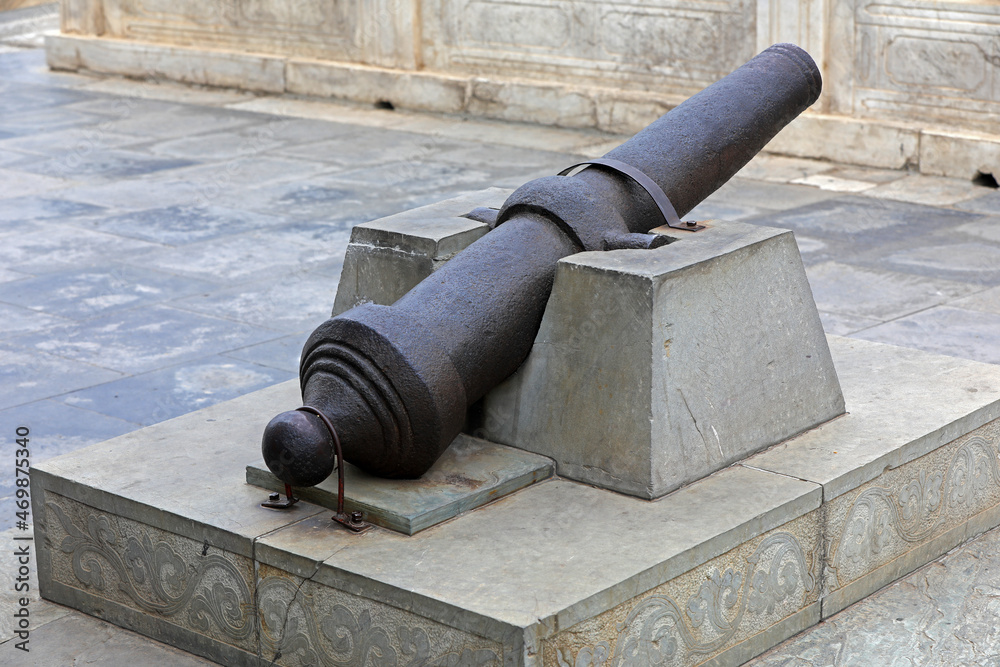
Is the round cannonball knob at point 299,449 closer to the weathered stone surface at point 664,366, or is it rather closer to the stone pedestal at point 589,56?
the weathered stone surface at point 664,366

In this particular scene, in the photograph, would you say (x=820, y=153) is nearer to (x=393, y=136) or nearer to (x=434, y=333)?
(x=393, y=136)

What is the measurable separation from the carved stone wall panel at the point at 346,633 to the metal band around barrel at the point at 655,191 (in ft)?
4.15

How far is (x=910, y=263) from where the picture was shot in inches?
260

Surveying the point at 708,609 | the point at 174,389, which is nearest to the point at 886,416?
the point at 708,609

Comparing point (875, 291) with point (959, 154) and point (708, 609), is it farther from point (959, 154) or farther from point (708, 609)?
point (708, 609)

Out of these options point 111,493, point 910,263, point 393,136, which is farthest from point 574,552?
point 393,136

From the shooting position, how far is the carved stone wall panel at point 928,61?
26.5 feet

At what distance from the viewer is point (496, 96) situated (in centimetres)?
1037

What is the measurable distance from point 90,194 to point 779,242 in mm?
6025

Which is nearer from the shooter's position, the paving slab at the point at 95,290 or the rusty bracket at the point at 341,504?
the rusty bracket at the point at 341,504

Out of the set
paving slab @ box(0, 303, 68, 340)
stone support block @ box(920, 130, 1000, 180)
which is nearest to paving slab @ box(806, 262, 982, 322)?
stone support block @ box(920, 130, 1000, 180)

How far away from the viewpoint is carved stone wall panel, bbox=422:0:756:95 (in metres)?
9.24

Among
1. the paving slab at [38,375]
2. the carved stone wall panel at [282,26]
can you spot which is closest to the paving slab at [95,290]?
the paving slab at [38,375]

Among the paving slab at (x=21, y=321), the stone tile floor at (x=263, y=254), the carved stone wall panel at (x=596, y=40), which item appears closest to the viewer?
the stone tile floor at (x=263, y=254)
